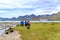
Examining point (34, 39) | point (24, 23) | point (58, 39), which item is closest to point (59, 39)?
point (58, 39)

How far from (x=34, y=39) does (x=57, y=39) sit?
345cm

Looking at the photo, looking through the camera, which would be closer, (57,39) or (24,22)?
(57,39)

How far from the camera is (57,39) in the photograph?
86.9 ft

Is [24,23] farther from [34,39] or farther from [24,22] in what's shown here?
[34,39]

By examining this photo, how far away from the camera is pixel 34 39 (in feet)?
90.9

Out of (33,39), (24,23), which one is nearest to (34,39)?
(33,39)

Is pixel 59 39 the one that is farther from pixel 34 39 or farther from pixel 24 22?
pixel 24 22

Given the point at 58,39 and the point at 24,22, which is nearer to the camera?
the point at 58,39

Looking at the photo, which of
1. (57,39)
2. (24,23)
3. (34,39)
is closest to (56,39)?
(57,39)

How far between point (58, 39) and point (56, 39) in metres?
0.28

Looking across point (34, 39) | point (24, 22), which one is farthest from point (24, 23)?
point (34, 39)

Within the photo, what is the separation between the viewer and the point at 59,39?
26.4 m

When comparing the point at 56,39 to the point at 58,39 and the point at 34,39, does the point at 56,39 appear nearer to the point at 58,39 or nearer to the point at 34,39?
the point at 58,39

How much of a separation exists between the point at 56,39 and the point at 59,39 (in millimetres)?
418
